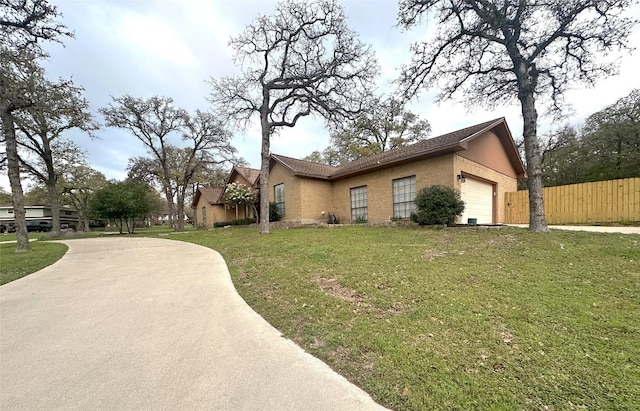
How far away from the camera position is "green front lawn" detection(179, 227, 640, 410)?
207 cm

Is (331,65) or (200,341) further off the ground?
(331,65)

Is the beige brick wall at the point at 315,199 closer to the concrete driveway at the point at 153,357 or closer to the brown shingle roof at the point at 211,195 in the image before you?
the concrete driveway at the point at 153,357

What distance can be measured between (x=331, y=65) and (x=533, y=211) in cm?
1174

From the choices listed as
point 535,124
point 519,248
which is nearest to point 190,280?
point 519,248

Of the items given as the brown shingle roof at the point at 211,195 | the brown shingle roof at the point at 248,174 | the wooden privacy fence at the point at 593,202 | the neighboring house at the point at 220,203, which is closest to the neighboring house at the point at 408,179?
the wooden privacy fence at the point at 593,202

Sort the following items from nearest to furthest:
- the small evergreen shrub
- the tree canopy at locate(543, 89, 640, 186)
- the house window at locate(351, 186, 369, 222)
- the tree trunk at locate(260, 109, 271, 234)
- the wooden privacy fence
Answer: the wooden privacy fence
the tree trunk at locate(260, 109, 271, 234)
the small evergreen shrub
the house window at locate(351, 186, 369, 222)
the tree canopy at locate(543, 89, 640, 186)

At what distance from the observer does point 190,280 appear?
225 inches

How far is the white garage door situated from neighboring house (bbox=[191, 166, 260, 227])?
1528cm

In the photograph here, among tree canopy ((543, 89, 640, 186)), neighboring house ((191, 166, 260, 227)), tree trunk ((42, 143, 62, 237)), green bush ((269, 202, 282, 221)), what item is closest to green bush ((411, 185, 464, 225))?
green bush ((269, 202, 282, 221))

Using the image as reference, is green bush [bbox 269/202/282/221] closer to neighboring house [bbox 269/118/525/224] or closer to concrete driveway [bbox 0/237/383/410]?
neighboring house [bbox 269/118/525/224]

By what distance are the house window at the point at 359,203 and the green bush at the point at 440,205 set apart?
15.1ft

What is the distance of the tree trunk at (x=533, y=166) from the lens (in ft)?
29.8

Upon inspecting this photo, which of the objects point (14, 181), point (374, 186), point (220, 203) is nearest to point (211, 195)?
point (220, 203)

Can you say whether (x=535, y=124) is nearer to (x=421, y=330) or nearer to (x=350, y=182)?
(x=350, y=182)
